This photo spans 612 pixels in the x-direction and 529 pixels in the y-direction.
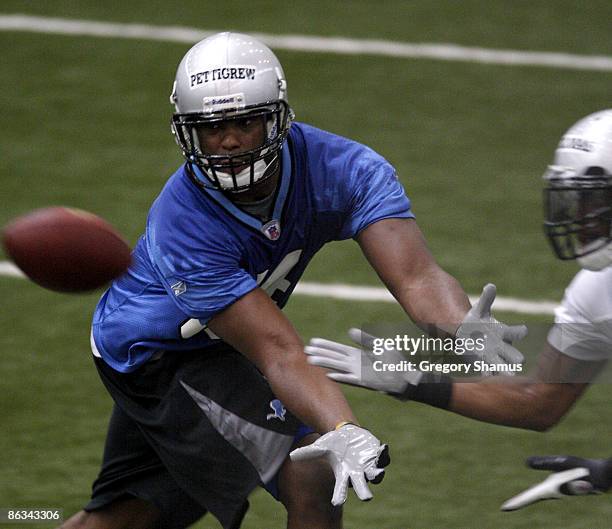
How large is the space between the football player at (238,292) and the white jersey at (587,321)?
0.62 meters

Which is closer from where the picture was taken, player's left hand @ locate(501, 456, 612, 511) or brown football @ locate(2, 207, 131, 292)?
brown football @ locate(2, 207, 131, 292)

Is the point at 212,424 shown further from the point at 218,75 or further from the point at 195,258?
the point at 218,75

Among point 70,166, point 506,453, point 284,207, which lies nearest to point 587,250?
point 284,207

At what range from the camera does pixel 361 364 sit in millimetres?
3807

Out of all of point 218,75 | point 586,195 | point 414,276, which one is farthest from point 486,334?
point 218,75

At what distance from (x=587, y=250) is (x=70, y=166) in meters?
4.27

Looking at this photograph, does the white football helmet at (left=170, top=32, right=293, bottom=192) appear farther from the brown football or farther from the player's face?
the brown football

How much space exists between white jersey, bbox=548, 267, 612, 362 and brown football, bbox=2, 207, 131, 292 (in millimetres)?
1489

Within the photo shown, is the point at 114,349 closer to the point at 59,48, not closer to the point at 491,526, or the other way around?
the point at 491,526

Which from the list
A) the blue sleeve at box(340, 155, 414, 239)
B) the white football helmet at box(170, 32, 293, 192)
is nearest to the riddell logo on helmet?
the white football helmet at box(170, 32, 293, 192)

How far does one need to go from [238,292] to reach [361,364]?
419 millimetres

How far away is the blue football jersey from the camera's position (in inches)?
158

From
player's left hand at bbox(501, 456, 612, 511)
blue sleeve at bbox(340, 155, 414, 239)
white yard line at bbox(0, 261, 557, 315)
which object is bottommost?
white yard line at bbox(0, 261, 557, 315)

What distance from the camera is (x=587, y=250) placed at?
14.3 ft
